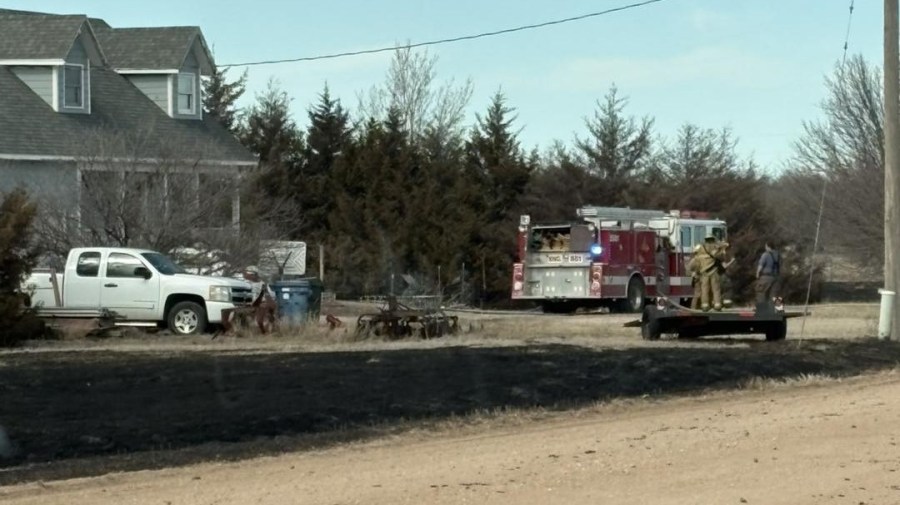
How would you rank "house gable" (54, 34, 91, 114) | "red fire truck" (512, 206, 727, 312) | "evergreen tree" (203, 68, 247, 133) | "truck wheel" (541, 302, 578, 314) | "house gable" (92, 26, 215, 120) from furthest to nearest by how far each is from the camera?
"evergreen tree" (203, 68, 247, 133) → "house gable" (92, 26, 215, 120) → "house gable" (54, 34, 91, 114) → "truck wheel" (541, 302, 578, 314) → "red fire truck" (512, 206, 727, 312)

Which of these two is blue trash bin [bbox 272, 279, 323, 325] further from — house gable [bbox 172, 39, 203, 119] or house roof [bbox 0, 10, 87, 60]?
house gable [bbox 172, 39, 203, 119]

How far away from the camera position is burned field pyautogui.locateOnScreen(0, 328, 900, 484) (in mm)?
12336

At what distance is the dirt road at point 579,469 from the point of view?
9.94 metres

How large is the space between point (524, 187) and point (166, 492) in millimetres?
39632

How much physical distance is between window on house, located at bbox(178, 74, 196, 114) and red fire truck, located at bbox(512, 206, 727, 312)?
10.9 metres

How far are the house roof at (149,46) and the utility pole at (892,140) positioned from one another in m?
22.5

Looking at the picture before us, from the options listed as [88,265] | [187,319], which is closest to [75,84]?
[88,265]

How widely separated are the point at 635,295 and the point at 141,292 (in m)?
15.2

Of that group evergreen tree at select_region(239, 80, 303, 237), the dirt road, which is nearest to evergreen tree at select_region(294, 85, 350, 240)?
evergreen tree at select_region(239, 80, 303, 237)

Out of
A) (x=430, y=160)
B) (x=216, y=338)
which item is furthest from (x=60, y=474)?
(x=430, y=160)

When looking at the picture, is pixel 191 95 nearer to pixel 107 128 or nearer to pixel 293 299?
pixel 107 128

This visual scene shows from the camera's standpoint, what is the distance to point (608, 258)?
119ft

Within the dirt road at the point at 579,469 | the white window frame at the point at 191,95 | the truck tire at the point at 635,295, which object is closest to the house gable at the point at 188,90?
the white window frame at the point at 191,95

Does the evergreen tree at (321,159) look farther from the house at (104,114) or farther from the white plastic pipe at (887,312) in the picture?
the white plastic pipe at (887,312)
